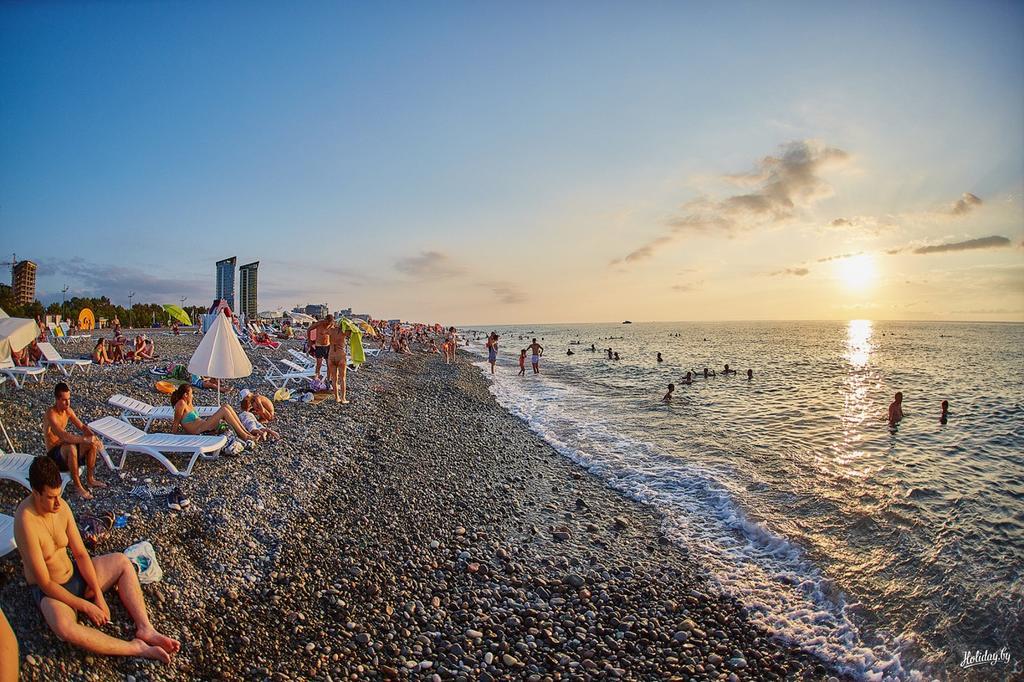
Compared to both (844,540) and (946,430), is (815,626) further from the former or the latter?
(946,430)

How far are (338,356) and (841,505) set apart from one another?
1231cm

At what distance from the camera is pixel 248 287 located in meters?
57.1

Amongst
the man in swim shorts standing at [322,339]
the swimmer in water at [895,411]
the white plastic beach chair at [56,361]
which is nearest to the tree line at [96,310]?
the white plastic beach chair at [56,361]

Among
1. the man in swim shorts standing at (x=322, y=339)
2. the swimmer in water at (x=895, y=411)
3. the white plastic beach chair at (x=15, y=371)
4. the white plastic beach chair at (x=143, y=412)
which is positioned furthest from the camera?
the swimmer in water at (x=895, y=411)

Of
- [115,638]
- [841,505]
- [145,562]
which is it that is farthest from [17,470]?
[841,505]

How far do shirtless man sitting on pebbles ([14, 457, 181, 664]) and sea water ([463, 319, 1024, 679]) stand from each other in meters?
6.32

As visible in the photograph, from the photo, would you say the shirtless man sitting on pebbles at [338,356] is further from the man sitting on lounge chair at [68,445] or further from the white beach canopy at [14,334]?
the man sitting on lounge chair at [68,445]

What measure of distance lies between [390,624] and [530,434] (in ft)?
30.1

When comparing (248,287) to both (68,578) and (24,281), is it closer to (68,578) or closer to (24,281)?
(24,281)

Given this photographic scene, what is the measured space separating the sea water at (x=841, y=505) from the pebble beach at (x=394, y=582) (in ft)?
2.77

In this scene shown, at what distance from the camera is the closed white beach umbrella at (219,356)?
9305 millimetres

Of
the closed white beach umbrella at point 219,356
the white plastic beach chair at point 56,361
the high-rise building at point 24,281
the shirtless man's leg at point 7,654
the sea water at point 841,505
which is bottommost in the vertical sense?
the sea water at point 841,505

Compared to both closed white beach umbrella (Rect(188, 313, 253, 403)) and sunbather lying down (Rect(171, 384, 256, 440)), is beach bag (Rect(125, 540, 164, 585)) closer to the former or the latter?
sunbather lying down (Rect(171, 384, 256, 440))

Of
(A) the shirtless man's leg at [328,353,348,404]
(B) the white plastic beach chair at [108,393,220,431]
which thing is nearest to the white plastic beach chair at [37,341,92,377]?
(B) the white plastic beach chair at [108,393,220,431]
